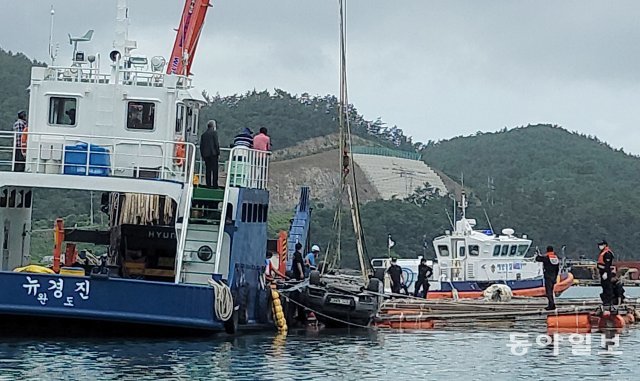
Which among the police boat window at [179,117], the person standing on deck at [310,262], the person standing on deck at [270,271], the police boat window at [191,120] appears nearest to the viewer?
the police boat window at [179,117]

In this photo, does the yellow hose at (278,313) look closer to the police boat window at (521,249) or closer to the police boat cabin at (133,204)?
the police boat cabin at (133,204)

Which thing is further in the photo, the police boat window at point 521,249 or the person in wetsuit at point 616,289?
the police boat window at point 521,249

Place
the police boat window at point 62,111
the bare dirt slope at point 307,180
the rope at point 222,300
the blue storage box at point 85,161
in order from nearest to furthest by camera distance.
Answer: the rope at point 222,300 < the blue storage box at point 85,161 < the police boat window at point 62,111 < the bare dirt slope at point 307,180

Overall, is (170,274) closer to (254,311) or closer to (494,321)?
(254,311)

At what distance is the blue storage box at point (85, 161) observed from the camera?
2431 centimetres

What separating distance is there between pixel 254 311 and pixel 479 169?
395 ft

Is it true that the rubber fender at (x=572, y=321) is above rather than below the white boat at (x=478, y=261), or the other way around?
below

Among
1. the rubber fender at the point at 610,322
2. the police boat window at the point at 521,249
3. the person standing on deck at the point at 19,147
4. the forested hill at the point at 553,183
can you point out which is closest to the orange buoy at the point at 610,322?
the rubber fender at the point at 610,322

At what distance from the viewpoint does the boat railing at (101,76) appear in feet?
86.0

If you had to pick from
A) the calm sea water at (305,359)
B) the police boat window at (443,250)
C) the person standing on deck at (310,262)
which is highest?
the police boat window at (443,250)

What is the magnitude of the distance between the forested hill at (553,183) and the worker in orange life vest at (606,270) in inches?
2716

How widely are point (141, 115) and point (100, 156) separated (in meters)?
1.89

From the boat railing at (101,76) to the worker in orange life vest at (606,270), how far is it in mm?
10245

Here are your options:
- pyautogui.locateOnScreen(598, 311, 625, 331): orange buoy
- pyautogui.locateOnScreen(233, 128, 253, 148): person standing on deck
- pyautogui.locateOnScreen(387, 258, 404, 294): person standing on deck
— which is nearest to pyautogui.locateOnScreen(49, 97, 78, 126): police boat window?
pyautogui.locateOnScreen(233, 128, 253, 148): person standing on deck
